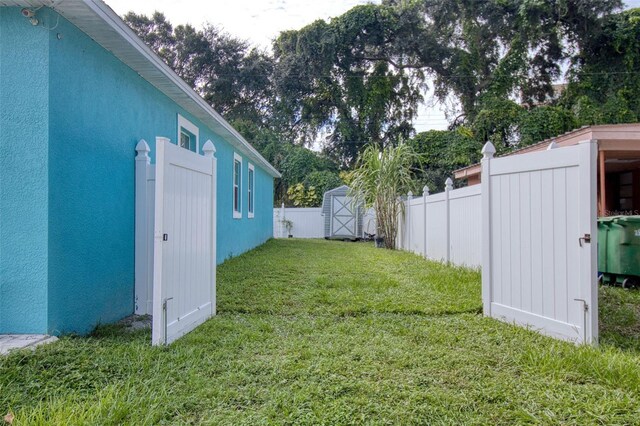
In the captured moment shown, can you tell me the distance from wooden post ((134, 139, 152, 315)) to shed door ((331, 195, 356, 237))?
1284cm

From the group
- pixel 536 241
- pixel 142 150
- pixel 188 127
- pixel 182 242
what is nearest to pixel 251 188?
pixel 188 127

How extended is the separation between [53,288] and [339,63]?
19.4 m

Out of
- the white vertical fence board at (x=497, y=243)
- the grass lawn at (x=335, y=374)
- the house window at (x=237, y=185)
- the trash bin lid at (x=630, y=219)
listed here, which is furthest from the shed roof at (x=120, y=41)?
the trash bin lid at (x=630, y=219)

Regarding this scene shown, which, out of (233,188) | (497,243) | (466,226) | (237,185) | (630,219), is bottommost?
(497,243)

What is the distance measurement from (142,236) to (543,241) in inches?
146

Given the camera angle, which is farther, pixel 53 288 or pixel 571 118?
pixel 571 118

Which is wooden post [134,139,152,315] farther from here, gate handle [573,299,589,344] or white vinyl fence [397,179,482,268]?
white vinyl fence [397,179,482,268]

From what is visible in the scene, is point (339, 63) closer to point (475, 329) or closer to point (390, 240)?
point (390, 240)

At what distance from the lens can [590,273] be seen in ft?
10.3

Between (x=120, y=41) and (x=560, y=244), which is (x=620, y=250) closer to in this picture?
(x=560, y=244)

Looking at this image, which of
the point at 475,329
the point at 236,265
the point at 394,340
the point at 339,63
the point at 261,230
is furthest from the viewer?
the point at 339,63

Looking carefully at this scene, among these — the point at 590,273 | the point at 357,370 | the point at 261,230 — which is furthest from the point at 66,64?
the point at 261,230

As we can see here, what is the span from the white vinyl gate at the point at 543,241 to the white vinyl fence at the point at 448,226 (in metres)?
2.07

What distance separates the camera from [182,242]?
11.5 ft
